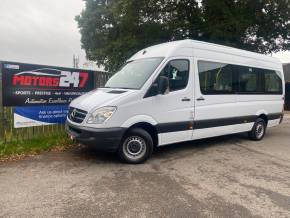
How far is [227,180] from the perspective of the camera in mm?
5352

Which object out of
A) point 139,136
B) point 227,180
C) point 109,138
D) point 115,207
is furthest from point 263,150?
point 115,207

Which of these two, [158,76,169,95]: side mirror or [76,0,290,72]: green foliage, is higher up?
[76,0,290,72]: green foliage

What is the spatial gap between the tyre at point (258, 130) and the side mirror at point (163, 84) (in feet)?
13.7

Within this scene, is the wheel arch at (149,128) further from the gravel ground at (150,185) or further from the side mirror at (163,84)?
the side mirror at (163,84)

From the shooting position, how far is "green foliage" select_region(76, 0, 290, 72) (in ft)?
49.9

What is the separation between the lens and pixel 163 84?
6.14m

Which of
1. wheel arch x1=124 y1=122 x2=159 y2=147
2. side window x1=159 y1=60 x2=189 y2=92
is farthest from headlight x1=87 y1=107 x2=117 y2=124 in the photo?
side window x1=159 y1=60 x2=189 y2=92

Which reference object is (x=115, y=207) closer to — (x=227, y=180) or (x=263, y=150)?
(x=227, y=180)

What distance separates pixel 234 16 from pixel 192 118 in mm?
10224

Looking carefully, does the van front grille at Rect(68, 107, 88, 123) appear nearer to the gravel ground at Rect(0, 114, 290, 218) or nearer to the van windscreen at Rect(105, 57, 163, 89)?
the gravel ground at Rect(0, 114, 290, 218)

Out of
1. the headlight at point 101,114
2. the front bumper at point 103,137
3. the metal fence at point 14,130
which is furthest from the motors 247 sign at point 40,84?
the headlight at point 101,114

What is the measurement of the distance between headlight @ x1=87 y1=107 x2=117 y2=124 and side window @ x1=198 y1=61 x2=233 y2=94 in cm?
253

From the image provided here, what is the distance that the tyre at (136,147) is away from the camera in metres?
6.02

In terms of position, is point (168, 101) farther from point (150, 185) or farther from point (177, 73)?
point (150, 185)
